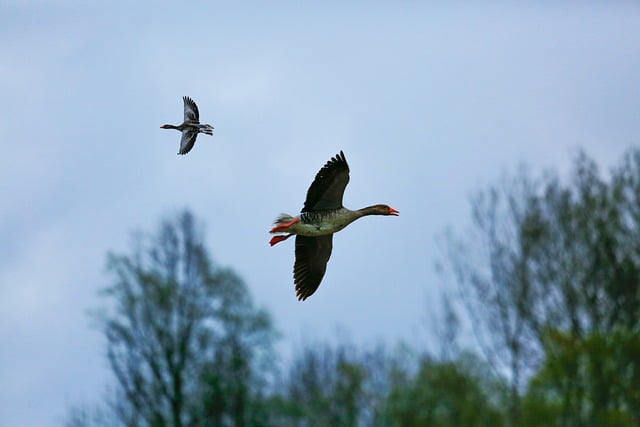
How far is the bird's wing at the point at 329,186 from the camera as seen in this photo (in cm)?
1977

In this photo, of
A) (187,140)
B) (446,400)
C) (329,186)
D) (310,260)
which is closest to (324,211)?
(329,186)

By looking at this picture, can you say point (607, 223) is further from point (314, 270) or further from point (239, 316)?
point (314, 270)

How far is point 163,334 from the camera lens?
156 ft

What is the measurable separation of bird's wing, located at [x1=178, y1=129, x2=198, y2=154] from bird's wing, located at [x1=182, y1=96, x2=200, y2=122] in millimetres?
437

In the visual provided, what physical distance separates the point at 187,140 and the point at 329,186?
6.33 ft

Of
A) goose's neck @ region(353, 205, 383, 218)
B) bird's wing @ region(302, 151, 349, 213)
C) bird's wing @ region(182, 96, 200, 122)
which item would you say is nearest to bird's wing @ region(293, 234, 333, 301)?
goose's neck @ region(353, 205, 383, 218)

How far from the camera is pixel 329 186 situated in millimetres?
19844

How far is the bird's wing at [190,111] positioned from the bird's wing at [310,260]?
2253 mm

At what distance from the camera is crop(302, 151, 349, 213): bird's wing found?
19766 mm

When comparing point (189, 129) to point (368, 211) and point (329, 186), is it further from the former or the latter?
point (368, 211)

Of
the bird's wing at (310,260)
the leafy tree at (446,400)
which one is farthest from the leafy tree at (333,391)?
the bird's wing at (310,260)

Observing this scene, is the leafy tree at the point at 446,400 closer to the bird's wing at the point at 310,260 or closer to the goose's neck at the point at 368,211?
the bird's wing at the point at 310,260

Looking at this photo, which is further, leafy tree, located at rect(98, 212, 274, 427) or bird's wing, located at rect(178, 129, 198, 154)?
leafy tree, located at rect(98, 212, 274, 427)

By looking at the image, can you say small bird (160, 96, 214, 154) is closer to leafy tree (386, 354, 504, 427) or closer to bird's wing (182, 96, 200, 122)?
bird's wing (182, 96, 200, 122)
